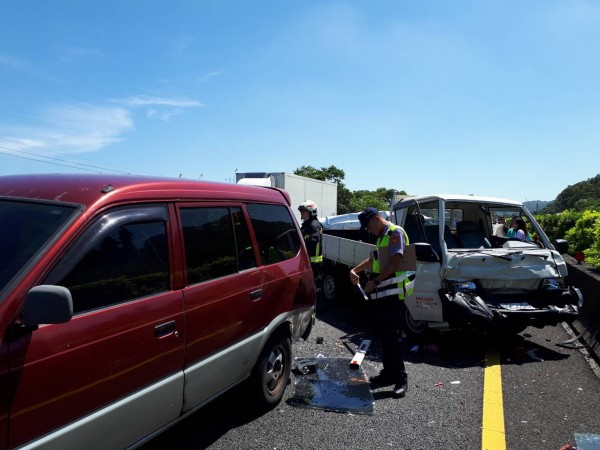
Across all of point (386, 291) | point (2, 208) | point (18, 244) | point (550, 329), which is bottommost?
point (550, 329)

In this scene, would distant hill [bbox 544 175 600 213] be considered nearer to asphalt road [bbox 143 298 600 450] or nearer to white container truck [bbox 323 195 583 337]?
white container truck [bbox 323 195 583 337]

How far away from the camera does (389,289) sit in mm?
4742

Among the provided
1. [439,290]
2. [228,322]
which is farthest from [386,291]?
[228,322]

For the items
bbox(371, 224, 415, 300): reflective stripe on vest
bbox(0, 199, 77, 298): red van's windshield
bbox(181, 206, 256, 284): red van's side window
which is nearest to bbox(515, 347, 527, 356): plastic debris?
bbox(371, 224, 415, 300): reflective stripe on vest

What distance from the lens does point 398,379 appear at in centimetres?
465

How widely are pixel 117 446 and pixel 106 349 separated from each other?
21.8 inches

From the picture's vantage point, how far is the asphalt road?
362 cm

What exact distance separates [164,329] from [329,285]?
22.0 ft

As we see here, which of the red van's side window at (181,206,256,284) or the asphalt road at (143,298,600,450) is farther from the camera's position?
the asphalt road at (143,298,600,450)

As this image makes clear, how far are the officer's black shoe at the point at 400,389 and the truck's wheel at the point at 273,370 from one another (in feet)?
3.49

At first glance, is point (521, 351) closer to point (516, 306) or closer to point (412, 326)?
point (516, 306)

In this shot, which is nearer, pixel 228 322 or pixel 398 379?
pixel 228 322

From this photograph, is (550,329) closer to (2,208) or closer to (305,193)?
(2,208)

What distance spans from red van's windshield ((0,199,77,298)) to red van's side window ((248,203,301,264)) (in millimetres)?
1776
